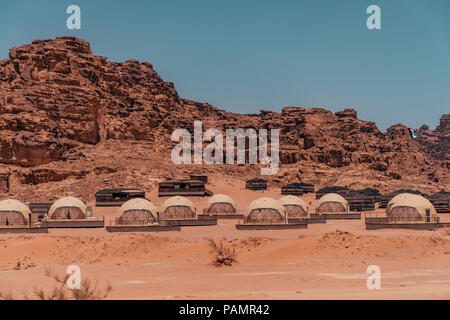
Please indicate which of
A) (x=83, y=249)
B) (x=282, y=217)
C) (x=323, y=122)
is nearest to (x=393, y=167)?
(x=323, y=122)

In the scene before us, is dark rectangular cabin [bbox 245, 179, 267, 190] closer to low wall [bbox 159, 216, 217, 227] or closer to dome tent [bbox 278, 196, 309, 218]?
dome tent [bbox 278, 196, 309, 218]

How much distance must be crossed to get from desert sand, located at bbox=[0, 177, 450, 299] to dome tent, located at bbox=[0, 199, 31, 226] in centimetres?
690

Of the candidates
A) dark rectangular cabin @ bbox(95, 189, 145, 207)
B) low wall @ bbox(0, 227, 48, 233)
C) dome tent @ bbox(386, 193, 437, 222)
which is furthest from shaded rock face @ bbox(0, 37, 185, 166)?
dome tent @ bbox(386, 193, 437, 222)

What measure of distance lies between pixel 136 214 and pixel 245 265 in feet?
57.6

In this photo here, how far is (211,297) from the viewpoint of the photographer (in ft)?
52.8

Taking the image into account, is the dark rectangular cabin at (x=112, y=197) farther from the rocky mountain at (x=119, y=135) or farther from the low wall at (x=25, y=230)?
the low wall at (x=25, y=230)

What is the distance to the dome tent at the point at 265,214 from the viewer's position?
41.6 m

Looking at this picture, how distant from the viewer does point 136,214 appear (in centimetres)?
4203

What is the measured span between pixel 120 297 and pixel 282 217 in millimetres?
26406

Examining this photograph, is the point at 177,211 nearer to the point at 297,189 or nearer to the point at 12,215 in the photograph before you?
the point at 12,215

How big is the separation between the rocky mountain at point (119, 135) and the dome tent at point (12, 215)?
31.2 metres

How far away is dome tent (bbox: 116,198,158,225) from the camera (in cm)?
4194

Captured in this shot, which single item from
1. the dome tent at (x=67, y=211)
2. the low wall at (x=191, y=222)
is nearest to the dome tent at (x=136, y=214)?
the low wall at (x=191, y=222)
